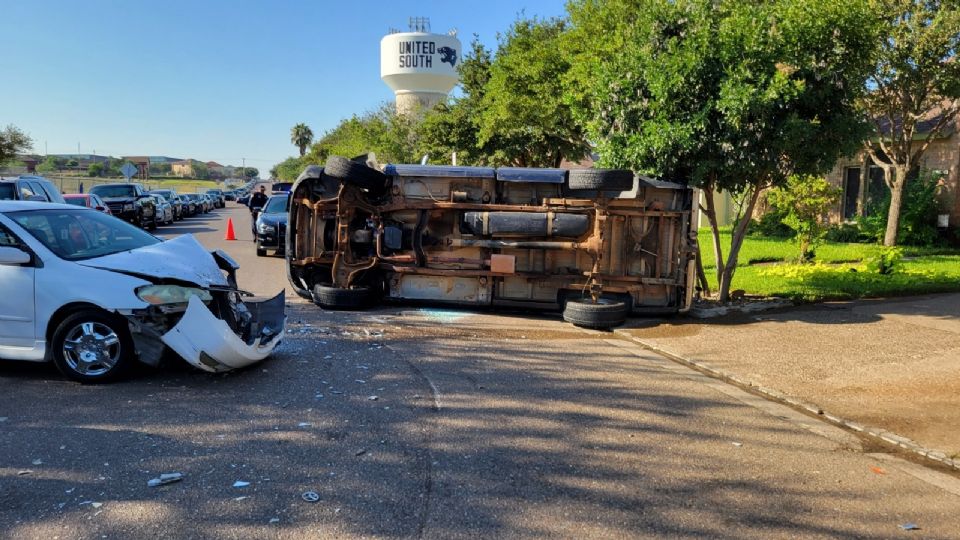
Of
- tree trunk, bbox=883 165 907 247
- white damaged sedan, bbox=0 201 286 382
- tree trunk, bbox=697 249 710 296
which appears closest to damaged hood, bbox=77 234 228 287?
white damaged sedan, bbox=0 201 286 382

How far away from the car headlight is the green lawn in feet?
29.9

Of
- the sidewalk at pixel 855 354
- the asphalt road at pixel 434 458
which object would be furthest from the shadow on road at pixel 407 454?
the sidewalk at pixel 855 354

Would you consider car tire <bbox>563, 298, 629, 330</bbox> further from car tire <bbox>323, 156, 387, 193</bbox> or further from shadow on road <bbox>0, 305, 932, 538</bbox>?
car tire <bbox>323, 156, 387, 193</bbox>

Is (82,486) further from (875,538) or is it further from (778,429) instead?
(778,429)

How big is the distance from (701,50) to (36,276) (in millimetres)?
8334

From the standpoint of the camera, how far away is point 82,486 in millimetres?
4094

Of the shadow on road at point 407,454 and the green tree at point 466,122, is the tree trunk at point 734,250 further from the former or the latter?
the green tree at point 466,122

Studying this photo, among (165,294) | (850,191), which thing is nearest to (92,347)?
(165,294)

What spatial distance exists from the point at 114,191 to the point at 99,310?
2402 centimetres

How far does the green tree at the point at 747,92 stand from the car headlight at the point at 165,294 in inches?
251

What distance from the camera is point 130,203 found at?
25969mm

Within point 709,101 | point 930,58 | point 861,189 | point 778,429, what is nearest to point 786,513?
point 778,429

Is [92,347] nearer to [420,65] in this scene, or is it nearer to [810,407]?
[810,407]

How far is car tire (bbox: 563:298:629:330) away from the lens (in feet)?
30.5
